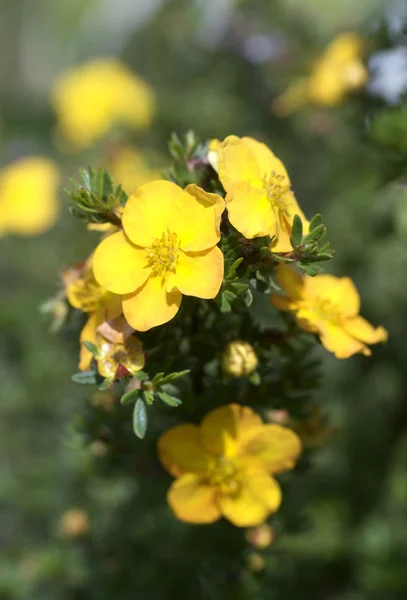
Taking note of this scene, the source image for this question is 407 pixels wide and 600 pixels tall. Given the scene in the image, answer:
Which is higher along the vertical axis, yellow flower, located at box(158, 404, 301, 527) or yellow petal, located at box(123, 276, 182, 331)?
yellow petal, located at box(123, 276, 182, 331)

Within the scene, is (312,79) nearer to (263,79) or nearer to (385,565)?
(263,79)

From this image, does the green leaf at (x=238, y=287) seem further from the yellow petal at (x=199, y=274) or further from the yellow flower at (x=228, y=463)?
the yellow flower at (x=228, y=463)

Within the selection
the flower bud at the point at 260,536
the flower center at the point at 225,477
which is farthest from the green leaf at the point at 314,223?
the flower bud at the point at 260,536

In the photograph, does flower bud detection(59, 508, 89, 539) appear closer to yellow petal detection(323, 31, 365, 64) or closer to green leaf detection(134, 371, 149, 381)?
green leaf detection(134, 371, 149, 381)

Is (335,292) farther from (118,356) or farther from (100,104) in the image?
(100,104)

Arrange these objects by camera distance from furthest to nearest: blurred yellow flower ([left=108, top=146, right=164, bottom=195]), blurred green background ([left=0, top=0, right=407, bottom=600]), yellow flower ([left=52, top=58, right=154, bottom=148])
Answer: yellow flower ([left=52, top=58, right=154, bottom=148]), blurred yellow flower ([left=108, top=146, right=164, bottom=195]), blurred green background ([left=0, top=0, right=407, bottom=600])

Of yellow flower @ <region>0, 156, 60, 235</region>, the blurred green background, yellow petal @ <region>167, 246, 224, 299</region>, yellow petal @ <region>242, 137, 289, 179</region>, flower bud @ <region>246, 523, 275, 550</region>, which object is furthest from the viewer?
yellow flower @ <region>0, 156, 60, 235</region>

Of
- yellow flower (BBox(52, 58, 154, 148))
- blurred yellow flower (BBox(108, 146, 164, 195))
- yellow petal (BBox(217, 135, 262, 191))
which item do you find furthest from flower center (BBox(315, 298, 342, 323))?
yellow flower (BBox(52, 58, 154, 148))
